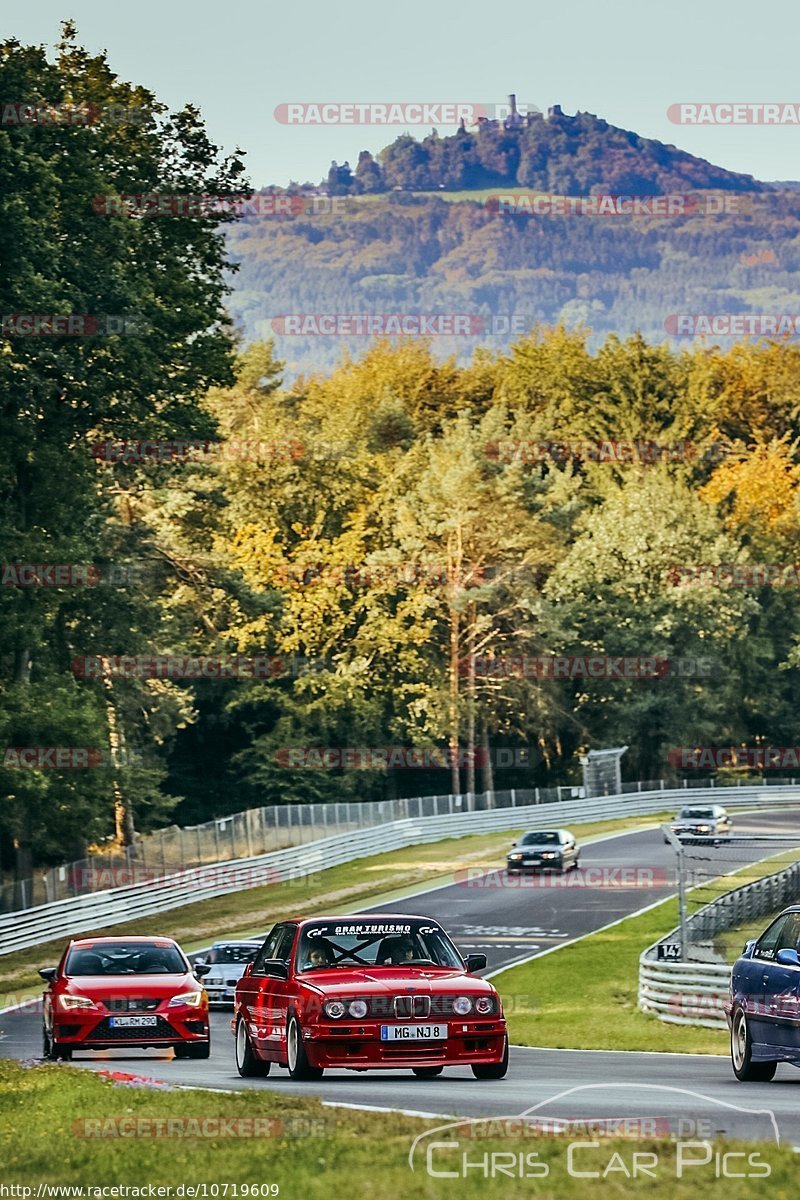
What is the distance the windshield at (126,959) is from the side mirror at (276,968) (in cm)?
401

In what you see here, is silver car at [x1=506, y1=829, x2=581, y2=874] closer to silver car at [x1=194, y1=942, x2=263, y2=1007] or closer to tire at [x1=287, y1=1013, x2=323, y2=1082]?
silver car at [x1=194, y1=942, x2=263, y2=1007]

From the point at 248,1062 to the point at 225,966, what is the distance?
15932 millimetres

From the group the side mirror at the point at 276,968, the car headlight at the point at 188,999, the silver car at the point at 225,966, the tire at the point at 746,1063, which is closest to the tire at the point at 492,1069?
the side mirror at the point at 276,968

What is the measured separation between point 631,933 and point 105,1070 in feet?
91.1

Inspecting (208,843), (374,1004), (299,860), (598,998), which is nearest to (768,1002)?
(374,1004)

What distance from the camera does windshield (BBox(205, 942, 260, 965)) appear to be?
3525 centimetres

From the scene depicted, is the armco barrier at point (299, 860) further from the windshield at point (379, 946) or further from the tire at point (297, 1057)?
the tire at point (297, 1057)

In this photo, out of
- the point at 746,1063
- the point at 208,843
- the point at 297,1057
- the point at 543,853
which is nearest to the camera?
the point at 746,1063

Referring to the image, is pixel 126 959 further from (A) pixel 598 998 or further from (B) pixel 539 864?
(B) pixel 539 864

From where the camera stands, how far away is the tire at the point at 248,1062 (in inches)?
744

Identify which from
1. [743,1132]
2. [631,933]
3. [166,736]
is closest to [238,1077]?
[743,1132]

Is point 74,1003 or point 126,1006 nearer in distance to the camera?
point 126,1006

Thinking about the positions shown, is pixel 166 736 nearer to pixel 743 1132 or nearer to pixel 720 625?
pixel 720 625

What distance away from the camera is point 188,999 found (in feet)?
70.9
